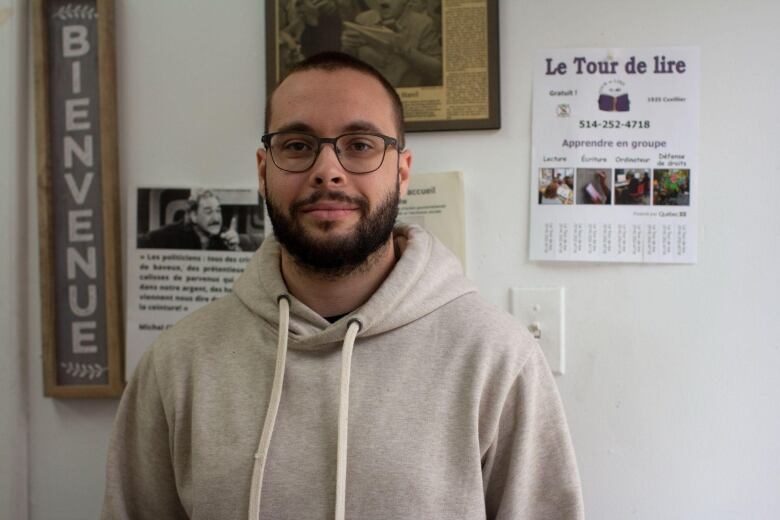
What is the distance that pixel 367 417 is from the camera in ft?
2.43

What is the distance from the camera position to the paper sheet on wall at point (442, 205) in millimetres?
1035

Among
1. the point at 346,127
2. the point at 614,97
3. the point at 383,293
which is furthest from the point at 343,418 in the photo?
the point at 614,97

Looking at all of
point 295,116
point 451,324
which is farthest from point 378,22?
point 451,324

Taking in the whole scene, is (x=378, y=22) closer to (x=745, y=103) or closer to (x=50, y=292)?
(x=745, y=103)

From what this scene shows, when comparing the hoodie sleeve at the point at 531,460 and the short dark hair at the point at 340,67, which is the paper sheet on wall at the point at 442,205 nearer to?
the short dark hair at the point at 340,67

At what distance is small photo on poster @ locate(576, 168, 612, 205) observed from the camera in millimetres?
1024

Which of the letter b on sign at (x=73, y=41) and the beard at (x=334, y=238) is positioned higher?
the letter b on sign at (x=73, y=41)

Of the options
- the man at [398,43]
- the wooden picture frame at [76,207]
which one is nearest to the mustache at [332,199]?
the man at [398,43]

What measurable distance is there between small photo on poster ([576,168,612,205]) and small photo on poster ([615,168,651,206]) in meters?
0.02

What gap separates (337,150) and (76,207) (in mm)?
612

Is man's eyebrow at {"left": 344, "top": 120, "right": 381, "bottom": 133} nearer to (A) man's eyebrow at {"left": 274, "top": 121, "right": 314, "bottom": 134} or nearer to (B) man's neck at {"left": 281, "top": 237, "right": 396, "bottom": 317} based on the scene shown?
(A) man's eyebrow at {"left": 274, "top": 121, "right": 314, "bottom": 134}

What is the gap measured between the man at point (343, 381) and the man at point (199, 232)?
0.82ft

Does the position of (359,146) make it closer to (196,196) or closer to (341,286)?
(341,286)

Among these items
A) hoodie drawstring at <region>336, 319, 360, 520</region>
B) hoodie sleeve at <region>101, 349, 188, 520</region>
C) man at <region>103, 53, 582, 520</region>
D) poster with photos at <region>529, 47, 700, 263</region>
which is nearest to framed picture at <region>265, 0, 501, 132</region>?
poster with photos at <region>529, 47, 700, 263</region>
